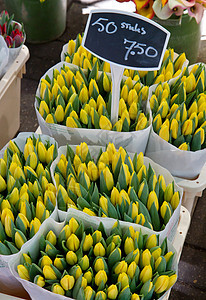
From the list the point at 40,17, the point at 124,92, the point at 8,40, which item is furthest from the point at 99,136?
the point at 40,17

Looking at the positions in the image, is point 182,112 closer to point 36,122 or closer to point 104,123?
point 104,123

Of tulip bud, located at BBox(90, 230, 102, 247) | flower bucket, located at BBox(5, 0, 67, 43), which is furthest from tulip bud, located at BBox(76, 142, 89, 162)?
flower bucket, located at BBox(5, 0, 67, 43)

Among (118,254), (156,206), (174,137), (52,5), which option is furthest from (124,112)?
(52,5)

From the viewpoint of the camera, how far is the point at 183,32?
2.23 m

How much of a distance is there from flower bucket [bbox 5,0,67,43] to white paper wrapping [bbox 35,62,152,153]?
4.83ft

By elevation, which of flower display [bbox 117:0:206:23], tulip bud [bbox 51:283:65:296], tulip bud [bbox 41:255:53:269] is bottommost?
tulip bud [bbox 51:283:65:296]

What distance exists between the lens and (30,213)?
3.60 feet

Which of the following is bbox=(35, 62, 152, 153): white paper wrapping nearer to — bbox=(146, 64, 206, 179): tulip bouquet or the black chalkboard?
bbox=(146, 64, 206, 179): tulip bouquet

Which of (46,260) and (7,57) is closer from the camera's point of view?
(46,260)

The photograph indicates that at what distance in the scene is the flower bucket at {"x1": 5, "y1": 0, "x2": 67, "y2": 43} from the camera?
2.61 metres

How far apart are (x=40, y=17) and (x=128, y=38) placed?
163 cm

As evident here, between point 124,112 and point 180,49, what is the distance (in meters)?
1.13

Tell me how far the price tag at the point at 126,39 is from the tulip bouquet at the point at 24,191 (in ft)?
0.99

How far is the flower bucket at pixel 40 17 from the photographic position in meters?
2.61
